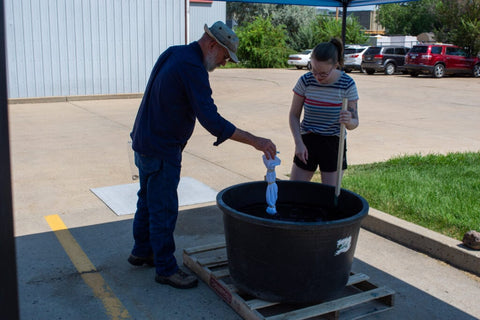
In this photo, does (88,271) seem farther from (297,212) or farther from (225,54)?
(225,54)

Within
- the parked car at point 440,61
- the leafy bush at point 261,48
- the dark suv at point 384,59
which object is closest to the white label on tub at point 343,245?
the parked car at point 440,61

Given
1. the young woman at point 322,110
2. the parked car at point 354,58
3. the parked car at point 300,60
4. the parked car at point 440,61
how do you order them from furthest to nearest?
the parked car at point 300,60 → the parked car at point 354,58 → the parked car at point 440,61 → the young woman at point 322,110

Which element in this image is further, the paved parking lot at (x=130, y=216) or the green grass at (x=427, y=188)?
the green grass at (x=427, y=188)

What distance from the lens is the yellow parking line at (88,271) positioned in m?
3.54

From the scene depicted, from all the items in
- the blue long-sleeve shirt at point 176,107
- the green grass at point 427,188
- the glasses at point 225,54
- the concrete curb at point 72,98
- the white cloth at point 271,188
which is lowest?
the concrete curb at point 72,98

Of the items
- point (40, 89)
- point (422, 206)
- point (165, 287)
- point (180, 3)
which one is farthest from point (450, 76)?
point (165, 287)

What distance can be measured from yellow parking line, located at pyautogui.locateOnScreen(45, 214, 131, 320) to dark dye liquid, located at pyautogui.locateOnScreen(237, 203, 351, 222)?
1090mm

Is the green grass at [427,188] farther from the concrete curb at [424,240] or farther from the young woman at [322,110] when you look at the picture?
the young woman at [322,110]

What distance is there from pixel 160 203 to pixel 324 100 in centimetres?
154

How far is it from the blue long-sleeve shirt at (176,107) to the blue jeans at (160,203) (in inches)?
3.8

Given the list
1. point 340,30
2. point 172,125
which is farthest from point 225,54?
point 340,30

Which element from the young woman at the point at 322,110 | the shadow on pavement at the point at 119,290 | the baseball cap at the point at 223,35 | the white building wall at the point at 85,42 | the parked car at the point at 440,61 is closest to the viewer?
the baseball cap at the point at 223,35

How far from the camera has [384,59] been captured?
93.3 ft

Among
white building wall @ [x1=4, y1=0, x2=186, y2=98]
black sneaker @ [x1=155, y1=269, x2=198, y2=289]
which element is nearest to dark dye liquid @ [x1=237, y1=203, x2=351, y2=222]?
black sneaker @ [x1=155, y1=269, x2=198, y2=289]
